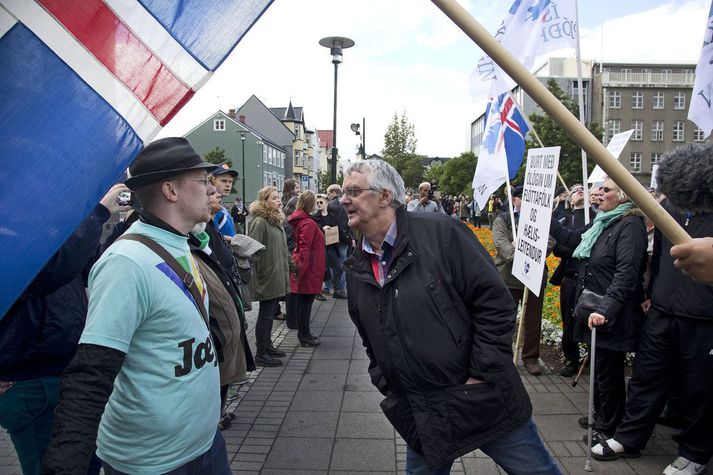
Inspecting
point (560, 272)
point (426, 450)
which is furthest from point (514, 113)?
point (426, 450)

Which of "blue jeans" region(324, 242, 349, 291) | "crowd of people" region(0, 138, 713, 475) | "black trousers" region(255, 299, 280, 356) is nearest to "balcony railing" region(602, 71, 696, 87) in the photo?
"blue jeans" region(324, 242, 349, 291)

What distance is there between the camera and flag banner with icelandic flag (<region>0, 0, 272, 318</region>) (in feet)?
4.92

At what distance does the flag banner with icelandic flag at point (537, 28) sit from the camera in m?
5.58

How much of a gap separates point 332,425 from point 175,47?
143 inches

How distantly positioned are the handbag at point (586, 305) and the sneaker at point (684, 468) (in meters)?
1.09

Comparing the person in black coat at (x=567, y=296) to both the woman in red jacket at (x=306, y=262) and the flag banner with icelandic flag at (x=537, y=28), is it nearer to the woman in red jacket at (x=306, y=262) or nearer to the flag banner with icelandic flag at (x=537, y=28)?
the flag banner with icelandic flag at (x=537, y=28)

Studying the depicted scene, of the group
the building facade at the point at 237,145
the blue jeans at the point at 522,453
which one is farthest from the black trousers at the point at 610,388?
the building facade at the point at 237,145

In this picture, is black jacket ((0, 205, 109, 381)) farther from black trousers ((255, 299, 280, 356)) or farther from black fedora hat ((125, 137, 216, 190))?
black trousers ((255, 299, 280, 356))

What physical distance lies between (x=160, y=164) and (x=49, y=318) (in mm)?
977

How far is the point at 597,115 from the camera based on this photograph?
3017 inches

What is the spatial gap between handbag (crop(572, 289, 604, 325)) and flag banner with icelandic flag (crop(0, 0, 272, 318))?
3434 mm

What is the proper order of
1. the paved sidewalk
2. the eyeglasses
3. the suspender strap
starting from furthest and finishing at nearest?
1. the paved sidewalk
2. the eyeglasses
3. the suspender strap

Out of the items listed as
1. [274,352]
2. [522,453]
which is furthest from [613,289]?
[274,352]

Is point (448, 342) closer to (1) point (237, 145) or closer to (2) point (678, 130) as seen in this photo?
(1) point (237, 145)
